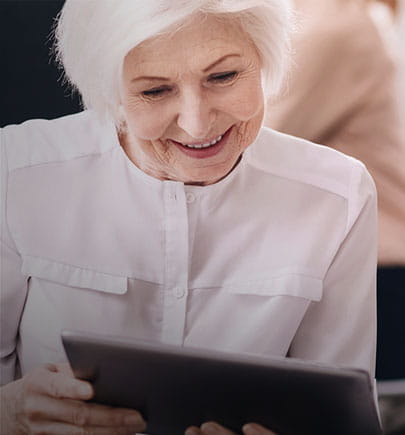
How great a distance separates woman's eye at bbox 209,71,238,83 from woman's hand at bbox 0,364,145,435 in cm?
44

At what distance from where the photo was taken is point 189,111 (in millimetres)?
1025

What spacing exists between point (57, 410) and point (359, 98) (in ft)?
1.99

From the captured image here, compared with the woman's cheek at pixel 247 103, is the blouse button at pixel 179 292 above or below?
below

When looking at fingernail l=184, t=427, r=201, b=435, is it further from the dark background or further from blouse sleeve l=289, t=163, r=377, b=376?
the dark background

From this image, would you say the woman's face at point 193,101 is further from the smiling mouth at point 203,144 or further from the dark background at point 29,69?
the dark background at point 29,69

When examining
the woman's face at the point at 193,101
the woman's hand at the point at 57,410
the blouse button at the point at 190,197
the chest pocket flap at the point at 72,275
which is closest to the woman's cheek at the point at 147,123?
the woman's face at the point at 193,101

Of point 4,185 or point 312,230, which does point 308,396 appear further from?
point 4,185

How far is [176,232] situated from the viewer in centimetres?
112

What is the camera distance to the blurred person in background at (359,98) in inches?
43.4

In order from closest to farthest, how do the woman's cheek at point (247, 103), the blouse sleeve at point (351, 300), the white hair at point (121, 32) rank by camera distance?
the white hair at point (121, 32)
the woman's cheek at point (247, 103)
the blouse sleeve at point (351, 300)

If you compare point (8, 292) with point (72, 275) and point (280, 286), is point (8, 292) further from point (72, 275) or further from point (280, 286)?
point (280, 286)

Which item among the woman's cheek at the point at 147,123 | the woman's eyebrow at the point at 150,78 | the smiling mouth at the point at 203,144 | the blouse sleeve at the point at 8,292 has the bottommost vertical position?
the blouse sleeve at the point at 8,292

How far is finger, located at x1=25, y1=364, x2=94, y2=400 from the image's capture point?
108 cm

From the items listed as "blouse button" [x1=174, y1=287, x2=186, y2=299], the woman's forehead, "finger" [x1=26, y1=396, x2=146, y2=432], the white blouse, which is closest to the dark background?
the white blouse
